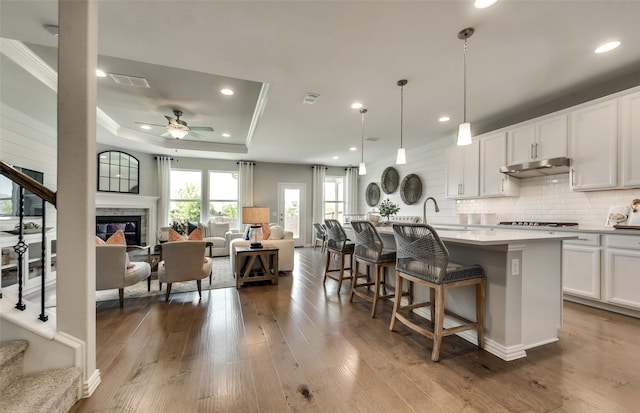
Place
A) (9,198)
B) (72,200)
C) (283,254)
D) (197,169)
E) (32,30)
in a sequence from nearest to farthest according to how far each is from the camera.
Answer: (72,200), (32,30), (9,198), (283,254), (197,169)

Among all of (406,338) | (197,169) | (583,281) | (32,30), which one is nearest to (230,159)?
(197,169)

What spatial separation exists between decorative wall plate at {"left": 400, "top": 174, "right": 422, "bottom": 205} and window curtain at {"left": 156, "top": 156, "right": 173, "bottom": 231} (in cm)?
629

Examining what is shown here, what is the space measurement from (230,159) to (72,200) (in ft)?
21.0

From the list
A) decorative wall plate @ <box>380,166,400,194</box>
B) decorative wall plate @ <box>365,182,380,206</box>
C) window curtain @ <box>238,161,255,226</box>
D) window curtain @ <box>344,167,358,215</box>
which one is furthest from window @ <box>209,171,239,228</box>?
decorative wall plate @ <box>380,166,400,194</box>

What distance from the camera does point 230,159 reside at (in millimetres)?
7715

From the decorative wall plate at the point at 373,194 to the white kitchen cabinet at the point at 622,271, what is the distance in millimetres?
5106

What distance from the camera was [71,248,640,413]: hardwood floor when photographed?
1.53 meters

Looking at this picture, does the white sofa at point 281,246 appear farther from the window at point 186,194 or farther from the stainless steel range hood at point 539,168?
the stainless steel range hood at point 539,168

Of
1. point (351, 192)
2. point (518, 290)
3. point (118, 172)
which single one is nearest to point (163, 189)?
point (118, 172)

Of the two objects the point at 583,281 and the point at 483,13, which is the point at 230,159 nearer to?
the point at 483,13

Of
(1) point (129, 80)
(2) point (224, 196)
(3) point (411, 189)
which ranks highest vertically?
(1) point (129, 80)

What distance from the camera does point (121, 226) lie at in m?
6.34

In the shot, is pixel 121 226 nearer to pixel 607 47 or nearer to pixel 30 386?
pixel 30 386

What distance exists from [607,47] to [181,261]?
16.6 ft
